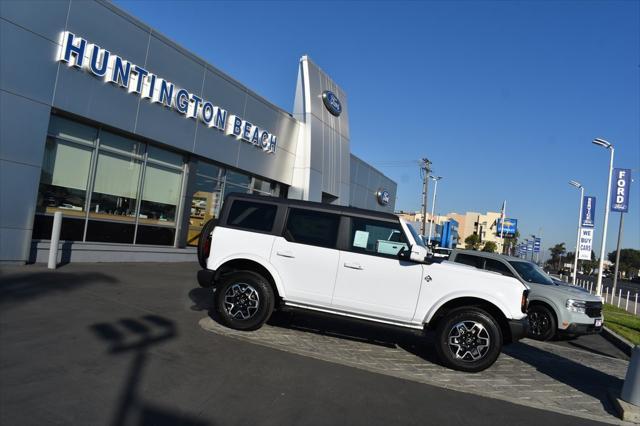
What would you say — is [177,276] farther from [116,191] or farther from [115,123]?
[115,123]

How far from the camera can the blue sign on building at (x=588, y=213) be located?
2959 cm

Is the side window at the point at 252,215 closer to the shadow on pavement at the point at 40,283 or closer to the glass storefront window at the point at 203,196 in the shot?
the shadow on pavement at the point at 40,283

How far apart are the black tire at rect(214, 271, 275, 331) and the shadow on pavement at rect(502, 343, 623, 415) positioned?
4208mm

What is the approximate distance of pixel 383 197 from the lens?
115 ft

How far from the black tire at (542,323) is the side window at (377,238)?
16.6 feet

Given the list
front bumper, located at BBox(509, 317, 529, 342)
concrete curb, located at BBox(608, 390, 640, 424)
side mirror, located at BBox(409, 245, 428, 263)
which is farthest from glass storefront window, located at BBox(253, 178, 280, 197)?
concrete curb, located at BBox(608, 390, 640, 424)

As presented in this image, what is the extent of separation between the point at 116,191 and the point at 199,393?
9.47 meters

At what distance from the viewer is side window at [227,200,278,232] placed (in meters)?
7.49

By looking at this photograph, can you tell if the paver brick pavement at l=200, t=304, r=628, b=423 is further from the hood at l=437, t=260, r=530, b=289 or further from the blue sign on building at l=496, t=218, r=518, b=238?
the blue sign on building at l=496, t=218, r=518, b=238

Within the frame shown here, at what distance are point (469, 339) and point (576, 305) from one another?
15.9 ft

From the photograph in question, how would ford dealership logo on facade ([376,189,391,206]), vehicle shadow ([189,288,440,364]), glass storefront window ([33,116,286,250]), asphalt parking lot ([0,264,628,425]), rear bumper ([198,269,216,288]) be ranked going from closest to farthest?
1. asphalt parking lot ([0,264,628,425])
2. rear bumper ([198,269,216,288])
3. vehicle shadow ([189,288,440,364])
4. glass storefront window ([33,116,286,250])
5. ford dealership logo on facade ([376,189,391,206])

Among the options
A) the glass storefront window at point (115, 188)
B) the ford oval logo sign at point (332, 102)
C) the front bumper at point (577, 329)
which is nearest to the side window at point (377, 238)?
the front bumper at point (577, 329)

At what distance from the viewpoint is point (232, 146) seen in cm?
1689

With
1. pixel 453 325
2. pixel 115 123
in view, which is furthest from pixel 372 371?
pixel 115 123
